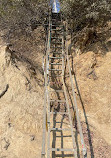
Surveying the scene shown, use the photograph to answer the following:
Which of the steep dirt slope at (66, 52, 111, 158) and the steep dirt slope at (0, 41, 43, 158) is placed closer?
the steep dirt slope at (0, 41, 43, 158)

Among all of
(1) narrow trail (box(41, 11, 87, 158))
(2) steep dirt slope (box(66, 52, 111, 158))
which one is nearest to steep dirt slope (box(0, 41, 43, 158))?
(1) narrow trail (box(41, 11, 87, 158))

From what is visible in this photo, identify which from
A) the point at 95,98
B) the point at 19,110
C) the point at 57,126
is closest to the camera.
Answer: the point at 19,110

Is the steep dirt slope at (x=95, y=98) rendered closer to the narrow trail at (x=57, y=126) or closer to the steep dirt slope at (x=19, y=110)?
the narrow trail at (x=57, y=126)

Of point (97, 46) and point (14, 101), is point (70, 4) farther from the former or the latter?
point (14, 101)

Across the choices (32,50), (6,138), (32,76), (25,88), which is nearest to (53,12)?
(32,50)

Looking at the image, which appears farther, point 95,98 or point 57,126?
point 95,98

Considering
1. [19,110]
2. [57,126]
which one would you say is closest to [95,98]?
[57,126]

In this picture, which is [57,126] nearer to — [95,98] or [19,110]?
[19,110]

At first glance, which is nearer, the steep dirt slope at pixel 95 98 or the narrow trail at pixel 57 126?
the narrow trail at pixel 57 126

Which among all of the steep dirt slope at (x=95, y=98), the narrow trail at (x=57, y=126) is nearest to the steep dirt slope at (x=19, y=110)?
the narrow trail at (x=57, y=126)

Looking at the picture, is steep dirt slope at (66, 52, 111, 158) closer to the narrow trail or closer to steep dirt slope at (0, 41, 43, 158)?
the narrow trail

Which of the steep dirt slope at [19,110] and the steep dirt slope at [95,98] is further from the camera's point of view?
the steep dirt slope at [95,98]
